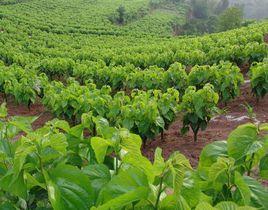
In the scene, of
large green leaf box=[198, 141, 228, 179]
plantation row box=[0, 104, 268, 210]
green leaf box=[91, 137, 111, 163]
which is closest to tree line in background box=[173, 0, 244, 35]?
large green leaf box=[198, 141, 228, 179]

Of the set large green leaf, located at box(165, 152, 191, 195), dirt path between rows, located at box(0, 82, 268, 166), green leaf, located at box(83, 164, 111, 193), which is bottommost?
dirt path between rows, located at box(0, 82, 268, 166)

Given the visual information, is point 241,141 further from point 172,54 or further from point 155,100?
point 172,54

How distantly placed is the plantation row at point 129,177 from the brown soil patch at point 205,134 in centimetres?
494

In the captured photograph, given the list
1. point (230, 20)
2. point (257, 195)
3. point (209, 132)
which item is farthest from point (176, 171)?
point (230, 20)

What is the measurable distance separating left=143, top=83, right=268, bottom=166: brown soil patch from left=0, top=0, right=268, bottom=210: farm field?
0.07 feet

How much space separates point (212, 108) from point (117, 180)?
19.7 feet

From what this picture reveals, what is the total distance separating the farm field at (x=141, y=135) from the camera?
1710 millimetres

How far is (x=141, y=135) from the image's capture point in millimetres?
7543

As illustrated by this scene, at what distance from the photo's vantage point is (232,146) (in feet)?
6.47

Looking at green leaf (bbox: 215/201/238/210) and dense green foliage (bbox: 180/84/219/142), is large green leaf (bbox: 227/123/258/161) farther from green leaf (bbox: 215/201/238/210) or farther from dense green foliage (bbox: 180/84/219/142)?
dense green foliage (bbox: 180/84/219/142)

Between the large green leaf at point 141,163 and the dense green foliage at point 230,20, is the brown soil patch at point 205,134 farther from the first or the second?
the dense green foliage at point 230,20

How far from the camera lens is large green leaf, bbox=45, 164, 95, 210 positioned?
1.72 metres

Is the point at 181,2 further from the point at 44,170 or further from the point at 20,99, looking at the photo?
the point at 44,170

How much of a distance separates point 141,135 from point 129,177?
587cm
